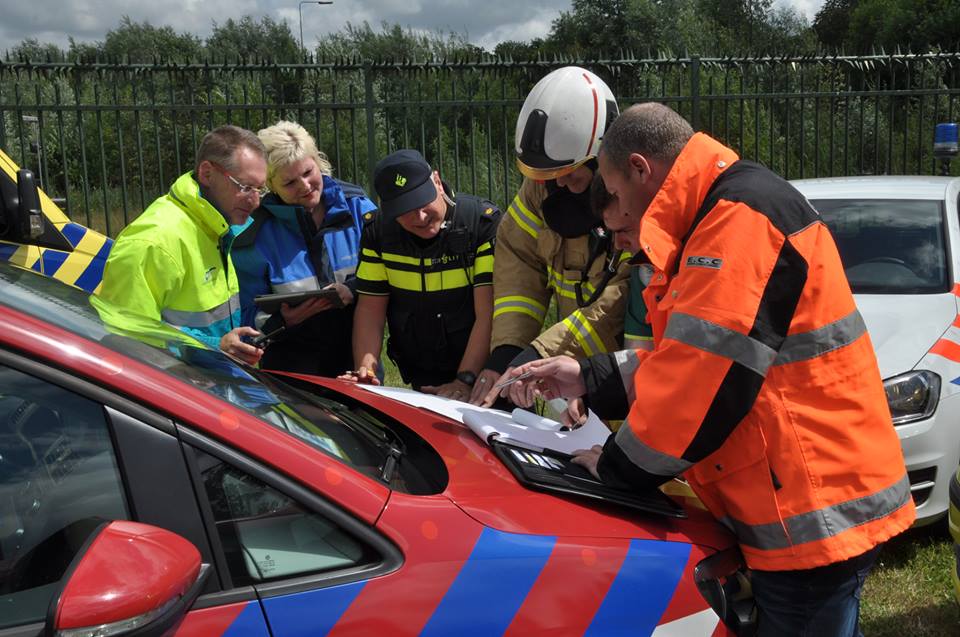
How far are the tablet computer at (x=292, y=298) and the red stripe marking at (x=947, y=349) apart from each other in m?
2.49

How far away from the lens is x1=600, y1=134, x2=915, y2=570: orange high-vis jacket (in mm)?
1732

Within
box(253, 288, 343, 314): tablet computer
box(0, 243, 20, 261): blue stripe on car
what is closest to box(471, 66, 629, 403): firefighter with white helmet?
box(253, 288, 343, 314): tablet computer

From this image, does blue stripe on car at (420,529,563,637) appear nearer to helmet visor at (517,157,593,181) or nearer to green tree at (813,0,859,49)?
helmet visor at (517,157,593,181)

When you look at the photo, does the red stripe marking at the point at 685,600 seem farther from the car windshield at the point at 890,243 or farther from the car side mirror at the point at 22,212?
the car side mirror at the point at 22,212

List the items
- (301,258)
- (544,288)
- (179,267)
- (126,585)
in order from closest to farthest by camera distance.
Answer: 1. (126,585)
2. (179,267)
3. (544,288)
4. (301,258)

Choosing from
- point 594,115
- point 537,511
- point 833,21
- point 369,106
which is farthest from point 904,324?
point 833,21

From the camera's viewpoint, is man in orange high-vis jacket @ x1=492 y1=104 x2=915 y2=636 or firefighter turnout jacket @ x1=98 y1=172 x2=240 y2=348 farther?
firefighter turnout jacket @ x1=98 y1=172 x2=240 y2=348

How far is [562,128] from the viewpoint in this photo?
2.92 metres

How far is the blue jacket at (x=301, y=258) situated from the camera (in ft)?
12.5

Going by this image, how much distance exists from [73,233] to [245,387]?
3146 mm

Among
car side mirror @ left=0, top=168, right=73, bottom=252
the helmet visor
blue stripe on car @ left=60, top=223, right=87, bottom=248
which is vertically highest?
the helmet visor

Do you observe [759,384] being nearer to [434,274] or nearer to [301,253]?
[434,274]

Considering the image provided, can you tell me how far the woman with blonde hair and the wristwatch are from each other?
2.08ft

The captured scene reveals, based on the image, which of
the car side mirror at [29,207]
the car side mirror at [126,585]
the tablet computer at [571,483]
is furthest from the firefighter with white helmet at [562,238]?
the car side mirror at [29,207]
